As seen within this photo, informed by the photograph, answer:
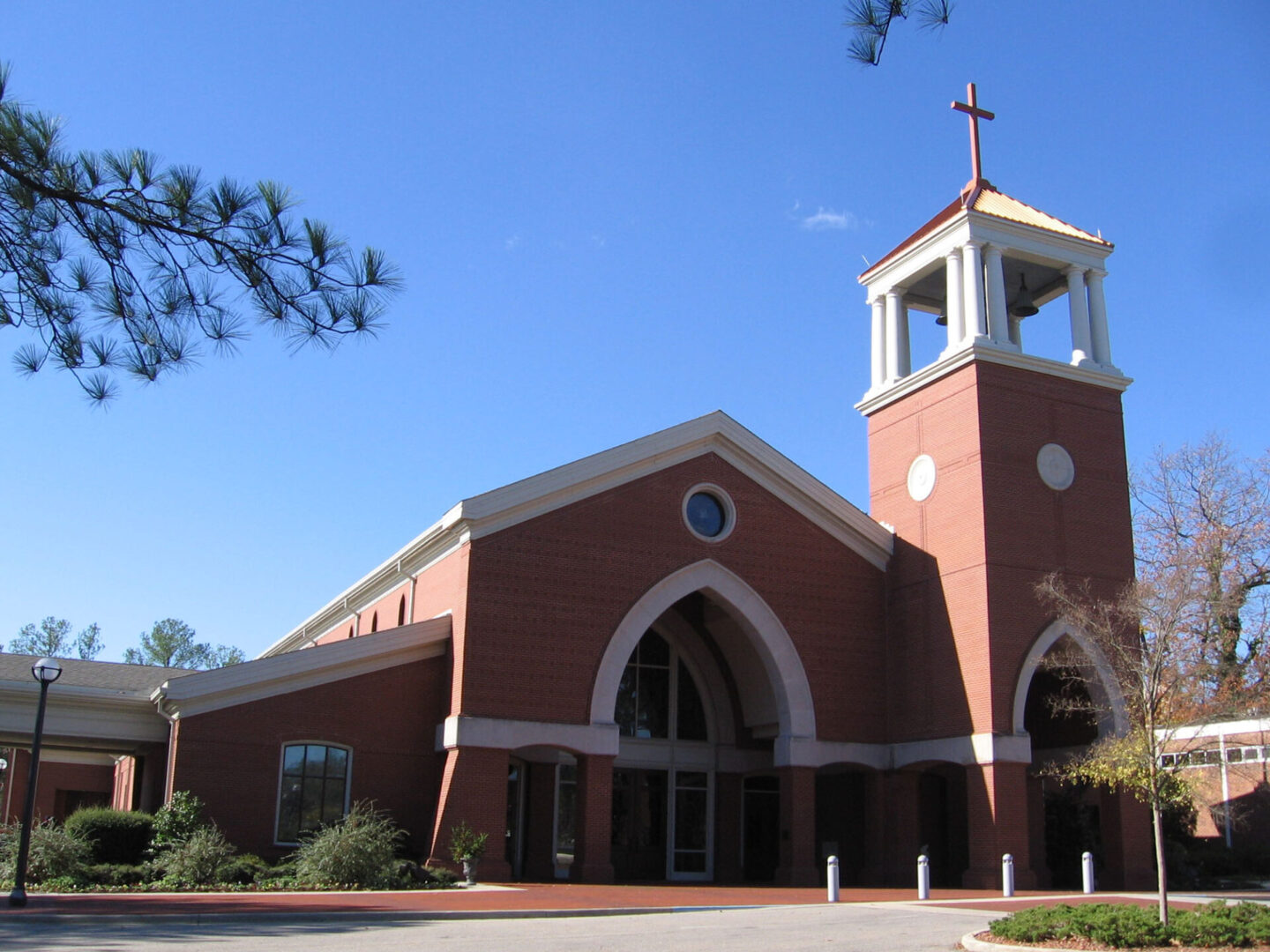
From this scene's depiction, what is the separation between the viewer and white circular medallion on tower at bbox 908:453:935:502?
98.9 ft

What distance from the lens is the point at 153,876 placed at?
71.3 ft

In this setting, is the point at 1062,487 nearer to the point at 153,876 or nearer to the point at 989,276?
the point at 989,276

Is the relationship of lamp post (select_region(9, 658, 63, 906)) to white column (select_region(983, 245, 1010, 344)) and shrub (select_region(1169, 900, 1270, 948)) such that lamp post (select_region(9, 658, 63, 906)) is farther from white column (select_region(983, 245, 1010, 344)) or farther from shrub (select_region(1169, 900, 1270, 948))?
white column (select_region(983, 245, 1010, 344))

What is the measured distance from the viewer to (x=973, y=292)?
29.6 metres

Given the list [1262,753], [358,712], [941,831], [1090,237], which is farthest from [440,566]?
[1262,753]

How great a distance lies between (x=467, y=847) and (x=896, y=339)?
16732mm

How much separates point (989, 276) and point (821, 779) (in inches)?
503

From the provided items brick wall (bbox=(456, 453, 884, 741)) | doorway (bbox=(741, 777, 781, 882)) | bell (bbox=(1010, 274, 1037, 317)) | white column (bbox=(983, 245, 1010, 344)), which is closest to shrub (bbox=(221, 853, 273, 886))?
brick wall (bbox=(456, 453, 884, 741))

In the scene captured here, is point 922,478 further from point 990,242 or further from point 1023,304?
point 990,242

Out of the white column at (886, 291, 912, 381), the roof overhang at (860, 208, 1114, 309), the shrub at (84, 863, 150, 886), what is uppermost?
the roof overhang at (860, 208, 1114, 309)

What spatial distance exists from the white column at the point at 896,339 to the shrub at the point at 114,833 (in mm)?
19926

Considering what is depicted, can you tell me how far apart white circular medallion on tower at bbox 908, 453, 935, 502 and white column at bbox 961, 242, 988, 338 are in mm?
3170

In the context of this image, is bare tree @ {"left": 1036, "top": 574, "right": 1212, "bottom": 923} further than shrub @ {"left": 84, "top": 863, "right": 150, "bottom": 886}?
No

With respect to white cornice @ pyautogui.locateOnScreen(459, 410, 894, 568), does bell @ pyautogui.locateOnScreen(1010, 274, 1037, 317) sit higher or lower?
higher
